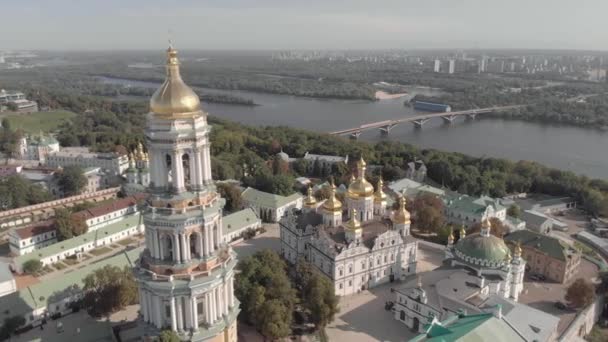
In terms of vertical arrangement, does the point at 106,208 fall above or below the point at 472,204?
below

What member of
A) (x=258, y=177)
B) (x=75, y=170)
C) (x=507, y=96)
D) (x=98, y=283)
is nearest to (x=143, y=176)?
(x=75, y=170)

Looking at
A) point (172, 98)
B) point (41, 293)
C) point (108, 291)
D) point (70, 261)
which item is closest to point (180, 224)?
point (172, 98)

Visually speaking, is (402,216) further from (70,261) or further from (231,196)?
(70,261)

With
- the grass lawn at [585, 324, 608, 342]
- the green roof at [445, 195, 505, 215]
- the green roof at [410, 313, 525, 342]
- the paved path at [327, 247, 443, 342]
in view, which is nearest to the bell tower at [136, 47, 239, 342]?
the green roof at [410, 313, 525, 342]

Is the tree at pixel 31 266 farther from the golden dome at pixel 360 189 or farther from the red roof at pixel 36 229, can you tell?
the golden dome at pixel 360 189

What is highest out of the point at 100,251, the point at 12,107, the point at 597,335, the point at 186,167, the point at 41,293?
the point at 186,167

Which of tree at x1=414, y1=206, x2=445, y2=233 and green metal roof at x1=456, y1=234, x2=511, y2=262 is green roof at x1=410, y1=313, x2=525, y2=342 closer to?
green metal roof at x1=456, y1=234, x2=511, y2=262


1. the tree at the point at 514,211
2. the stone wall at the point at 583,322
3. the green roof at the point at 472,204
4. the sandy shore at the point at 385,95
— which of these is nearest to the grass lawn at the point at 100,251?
the green roof at the point at 472,204
